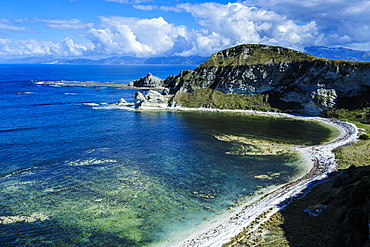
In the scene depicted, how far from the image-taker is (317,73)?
82250 mm

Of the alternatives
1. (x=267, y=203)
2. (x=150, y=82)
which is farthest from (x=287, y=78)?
(x=150, y=82)

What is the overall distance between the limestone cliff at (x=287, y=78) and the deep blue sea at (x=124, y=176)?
52.5 feet

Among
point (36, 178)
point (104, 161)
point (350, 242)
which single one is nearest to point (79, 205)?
point (36, 178)

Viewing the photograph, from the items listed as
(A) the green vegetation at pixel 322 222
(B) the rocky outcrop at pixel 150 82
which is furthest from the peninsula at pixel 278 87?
(B) the rocky outcrop at pixel 150 82

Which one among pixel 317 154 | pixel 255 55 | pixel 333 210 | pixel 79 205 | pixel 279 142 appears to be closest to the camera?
pixel 333 210

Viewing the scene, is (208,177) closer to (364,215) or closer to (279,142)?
(364,215)

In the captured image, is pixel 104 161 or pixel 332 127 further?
pixel 332 127

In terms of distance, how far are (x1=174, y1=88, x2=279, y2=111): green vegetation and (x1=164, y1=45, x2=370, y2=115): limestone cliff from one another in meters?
2.16

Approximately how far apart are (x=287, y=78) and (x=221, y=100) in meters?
25.5

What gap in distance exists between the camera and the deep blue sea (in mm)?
23688

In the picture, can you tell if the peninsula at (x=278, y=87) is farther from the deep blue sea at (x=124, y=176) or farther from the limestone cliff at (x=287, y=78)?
the deep blue sea at (x=124, y=176)

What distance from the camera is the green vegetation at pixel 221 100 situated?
93.0 meters

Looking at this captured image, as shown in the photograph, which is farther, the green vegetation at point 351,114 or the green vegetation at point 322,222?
the green vegetation at point 351,114

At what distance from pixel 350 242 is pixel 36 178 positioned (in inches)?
1410
